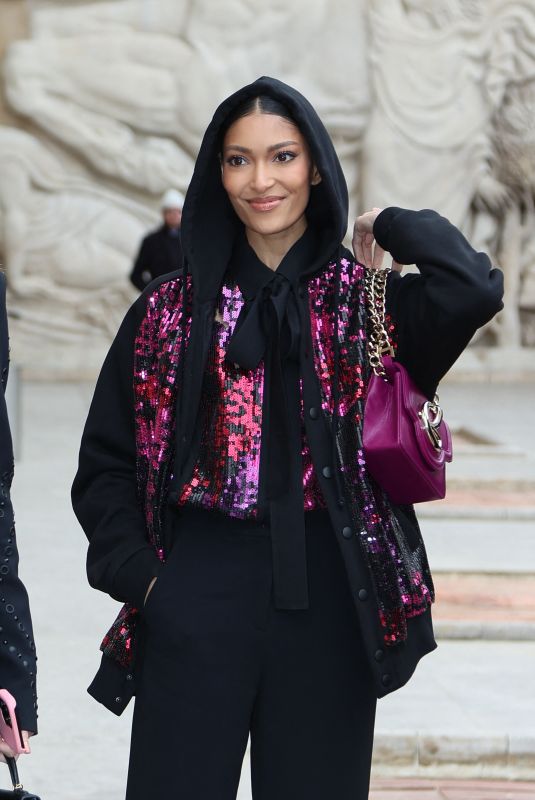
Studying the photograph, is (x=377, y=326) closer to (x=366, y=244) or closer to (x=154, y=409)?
(x=366, y=244)

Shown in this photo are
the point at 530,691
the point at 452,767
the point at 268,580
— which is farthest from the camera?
the point at 530,691

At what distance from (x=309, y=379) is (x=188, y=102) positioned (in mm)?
12982

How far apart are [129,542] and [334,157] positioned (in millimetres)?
750

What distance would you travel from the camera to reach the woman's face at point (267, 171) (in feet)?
8.46

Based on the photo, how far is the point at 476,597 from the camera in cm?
629

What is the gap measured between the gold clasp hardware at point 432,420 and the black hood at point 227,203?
0.31 m

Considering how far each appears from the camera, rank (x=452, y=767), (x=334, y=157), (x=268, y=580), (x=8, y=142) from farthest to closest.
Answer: (x=8, y=142) < (x=452, y=767) < (x=334, y=157) < (x=268, y=580)

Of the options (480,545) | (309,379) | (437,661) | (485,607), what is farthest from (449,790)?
(480,545)

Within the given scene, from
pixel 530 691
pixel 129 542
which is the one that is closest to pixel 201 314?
pixel 129 542

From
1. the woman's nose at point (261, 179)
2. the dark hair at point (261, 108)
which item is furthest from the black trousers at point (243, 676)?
the dark hair at point (261, 108)

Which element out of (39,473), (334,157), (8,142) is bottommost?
(39,473)

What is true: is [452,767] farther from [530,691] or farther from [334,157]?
[334,157]

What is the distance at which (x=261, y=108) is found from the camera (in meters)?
2.58

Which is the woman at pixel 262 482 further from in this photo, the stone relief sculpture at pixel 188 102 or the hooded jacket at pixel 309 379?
the stone relief sculpture at pixel 188 102
